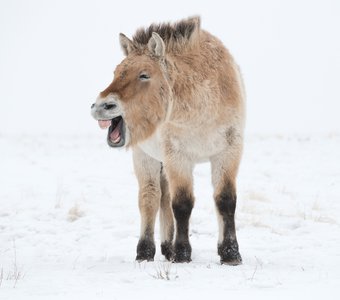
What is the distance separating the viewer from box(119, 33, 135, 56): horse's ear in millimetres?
5750

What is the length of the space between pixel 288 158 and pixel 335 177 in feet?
9.16

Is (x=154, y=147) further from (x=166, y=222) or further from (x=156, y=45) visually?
(x=156, y=45)

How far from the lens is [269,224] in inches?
320

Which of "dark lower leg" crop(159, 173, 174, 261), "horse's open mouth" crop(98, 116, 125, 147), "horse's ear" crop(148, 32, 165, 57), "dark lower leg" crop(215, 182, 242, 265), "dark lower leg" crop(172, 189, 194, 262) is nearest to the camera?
"horse's open mouth" crop(98, 116, 125, 147)

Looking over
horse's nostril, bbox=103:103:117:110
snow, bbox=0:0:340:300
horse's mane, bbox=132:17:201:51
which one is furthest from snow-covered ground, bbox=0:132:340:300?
horse's mane, bbox=132:17:201:51

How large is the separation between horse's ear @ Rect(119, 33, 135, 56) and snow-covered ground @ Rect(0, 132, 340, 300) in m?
2.07

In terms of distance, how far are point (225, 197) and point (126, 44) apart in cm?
181

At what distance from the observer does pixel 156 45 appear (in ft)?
18.3

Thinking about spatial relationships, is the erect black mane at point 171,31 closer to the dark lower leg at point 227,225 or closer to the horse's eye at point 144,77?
the horse's eye at point 144,77

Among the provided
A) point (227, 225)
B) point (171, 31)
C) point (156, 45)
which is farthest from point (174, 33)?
point (227, 225)

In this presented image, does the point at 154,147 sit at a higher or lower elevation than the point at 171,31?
lower

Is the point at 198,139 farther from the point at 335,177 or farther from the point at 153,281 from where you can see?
the point at 335,177

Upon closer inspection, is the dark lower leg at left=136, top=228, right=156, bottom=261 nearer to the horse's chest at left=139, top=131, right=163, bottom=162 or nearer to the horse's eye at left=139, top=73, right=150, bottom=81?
the horse's chest at left=139, top=131, right=163, bottom=162

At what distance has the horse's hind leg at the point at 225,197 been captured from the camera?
5.92m
